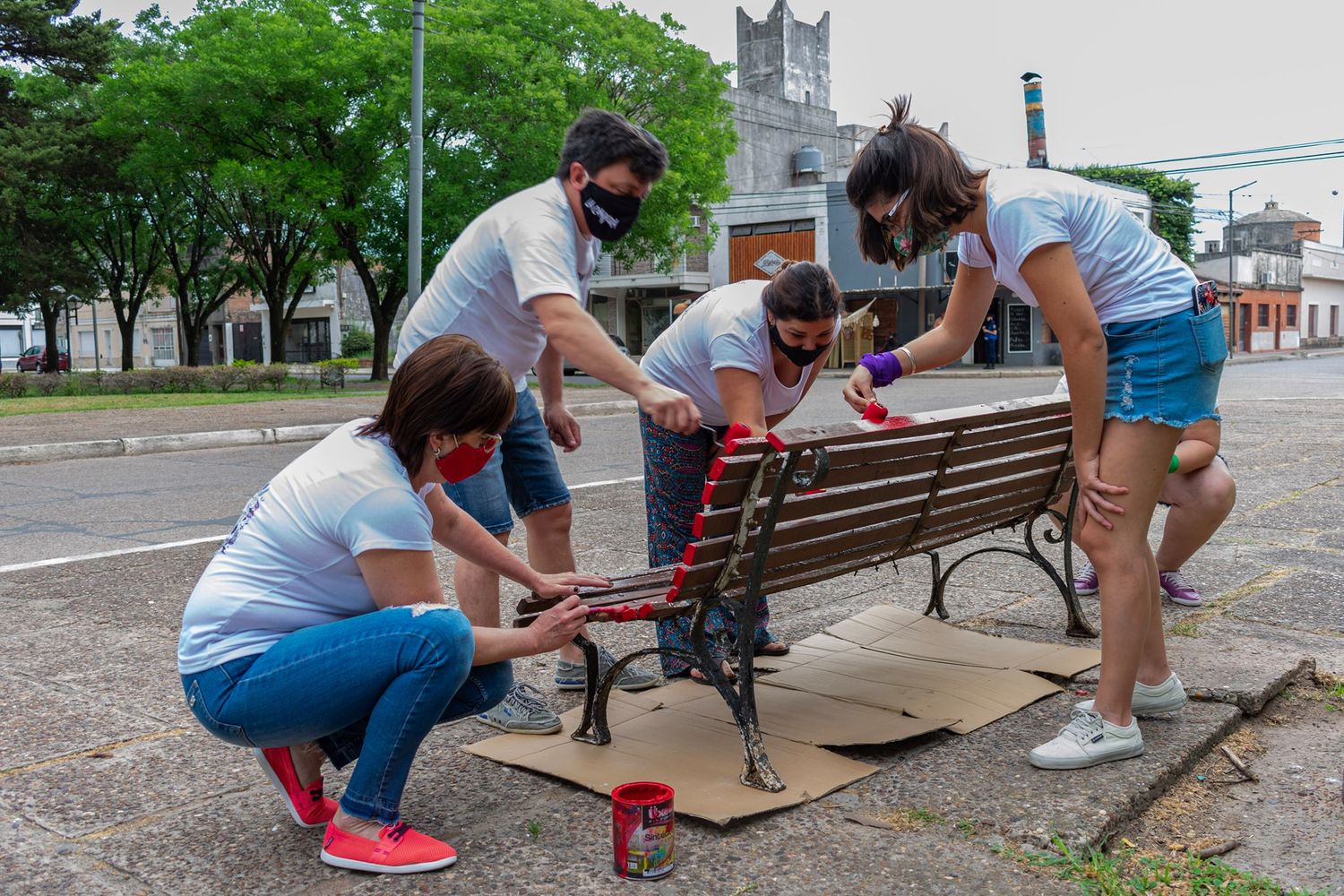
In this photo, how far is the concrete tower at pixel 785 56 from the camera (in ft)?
162

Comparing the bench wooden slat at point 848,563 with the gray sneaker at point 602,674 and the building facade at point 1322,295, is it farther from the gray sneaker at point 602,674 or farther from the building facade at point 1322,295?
the building facade at point 1322,295

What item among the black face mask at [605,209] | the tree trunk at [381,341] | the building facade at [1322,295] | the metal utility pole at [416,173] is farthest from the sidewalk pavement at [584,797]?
the building facade at [1322,295]

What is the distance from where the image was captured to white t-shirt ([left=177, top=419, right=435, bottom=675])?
7.64 feet

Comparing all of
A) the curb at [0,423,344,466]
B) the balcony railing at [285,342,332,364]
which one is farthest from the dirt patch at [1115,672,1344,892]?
the balcony railing at [285,342,332,364]

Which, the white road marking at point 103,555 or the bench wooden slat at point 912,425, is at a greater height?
the bench wooden slat at point 912,425

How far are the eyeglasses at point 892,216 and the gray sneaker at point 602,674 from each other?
5.37ft

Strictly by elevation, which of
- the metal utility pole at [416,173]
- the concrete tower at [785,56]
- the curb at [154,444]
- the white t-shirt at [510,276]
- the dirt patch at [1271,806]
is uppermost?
the concrete tower at [785,56]

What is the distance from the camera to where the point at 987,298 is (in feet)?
11.8

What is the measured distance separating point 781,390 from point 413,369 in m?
1.54

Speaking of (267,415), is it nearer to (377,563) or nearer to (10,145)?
(377,563)

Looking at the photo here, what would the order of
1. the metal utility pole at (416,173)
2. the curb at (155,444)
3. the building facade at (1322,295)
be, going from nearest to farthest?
the curb at (155,444) → the metal utility pole at (416,173) → the building facade at (1322,295)

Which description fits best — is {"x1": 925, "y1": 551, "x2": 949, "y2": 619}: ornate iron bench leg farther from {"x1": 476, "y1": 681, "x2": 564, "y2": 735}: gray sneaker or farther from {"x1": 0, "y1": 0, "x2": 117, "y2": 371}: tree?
{"x1": 0, "y1": 0, "x2": 117, "y2": 371}: tree

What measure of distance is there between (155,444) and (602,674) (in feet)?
33.0

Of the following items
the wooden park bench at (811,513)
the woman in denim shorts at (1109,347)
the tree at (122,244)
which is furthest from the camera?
the tree at (122,244)
